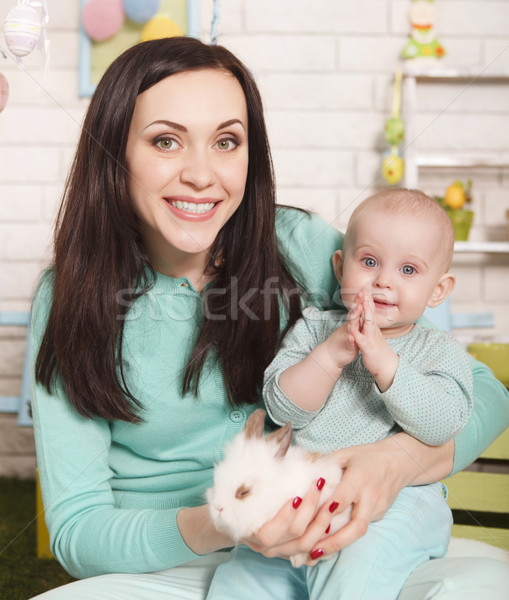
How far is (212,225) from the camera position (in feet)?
3.86

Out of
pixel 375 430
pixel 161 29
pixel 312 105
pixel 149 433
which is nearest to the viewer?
pixel 375 430

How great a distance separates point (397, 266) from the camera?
43.3 inches

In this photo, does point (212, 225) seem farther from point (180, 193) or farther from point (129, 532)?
point (129, 532)

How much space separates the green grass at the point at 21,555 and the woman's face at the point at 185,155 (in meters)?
0.91

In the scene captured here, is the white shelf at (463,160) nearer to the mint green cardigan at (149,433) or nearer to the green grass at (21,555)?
the mint green cardigan at (149,433)

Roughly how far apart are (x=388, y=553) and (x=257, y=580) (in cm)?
21

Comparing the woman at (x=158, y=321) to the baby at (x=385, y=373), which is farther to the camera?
the woman at (x=158, y=321)

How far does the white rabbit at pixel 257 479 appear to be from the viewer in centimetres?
81

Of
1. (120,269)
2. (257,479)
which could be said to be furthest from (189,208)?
(257,479)

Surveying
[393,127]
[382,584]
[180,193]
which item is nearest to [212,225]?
[180,193]

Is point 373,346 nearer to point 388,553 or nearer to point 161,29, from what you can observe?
point 388,553

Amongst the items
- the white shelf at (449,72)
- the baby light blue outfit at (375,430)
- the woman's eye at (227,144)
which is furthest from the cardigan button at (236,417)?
the white shelf at (449,72)

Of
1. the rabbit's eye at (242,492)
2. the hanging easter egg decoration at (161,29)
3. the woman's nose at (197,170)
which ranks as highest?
the hanging easter egg decoration at (161,29)

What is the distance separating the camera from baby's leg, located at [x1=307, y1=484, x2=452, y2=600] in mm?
895
